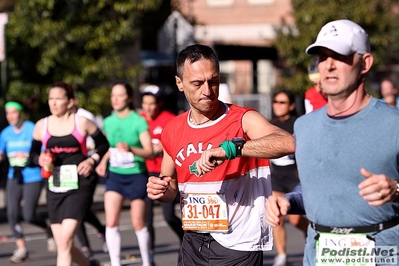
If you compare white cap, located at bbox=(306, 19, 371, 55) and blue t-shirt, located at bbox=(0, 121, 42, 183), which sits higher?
white cap, located at bbox=(306, 19, 371, 55)

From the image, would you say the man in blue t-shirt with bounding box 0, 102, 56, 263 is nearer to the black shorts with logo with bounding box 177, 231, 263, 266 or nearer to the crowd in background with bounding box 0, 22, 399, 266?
the crowd in background with bounding box 0, 22, 399, 266

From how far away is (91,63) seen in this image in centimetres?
1781

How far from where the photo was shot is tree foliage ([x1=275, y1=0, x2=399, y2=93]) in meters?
25.4

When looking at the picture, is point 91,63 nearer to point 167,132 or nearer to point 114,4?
point 114,4

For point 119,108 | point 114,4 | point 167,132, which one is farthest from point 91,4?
point 167,132

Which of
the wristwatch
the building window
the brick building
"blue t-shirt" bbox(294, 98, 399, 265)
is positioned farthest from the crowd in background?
the building window

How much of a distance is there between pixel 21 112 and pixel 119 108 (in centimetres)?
238

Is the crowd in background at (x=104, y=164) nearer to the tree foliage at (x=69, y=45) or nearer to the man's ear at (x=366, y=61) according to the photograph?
the man's ear at (x=366, y=61)

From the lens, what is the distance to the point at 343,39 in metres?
4.16

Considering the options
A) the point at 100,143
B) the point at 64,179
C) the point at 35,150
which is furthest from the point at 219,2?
the point at 64,179

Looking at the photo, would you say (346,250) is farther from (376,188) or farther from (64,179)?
(64,179)

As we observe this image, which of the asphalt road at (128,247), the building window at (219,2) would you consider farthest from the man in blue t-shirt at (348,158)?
the building window at (219,2)

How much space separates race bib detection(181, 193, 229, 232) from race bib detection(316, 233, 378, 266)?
130 centimetres

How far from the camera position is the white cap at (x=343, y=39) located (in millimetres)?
4133
